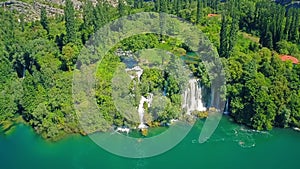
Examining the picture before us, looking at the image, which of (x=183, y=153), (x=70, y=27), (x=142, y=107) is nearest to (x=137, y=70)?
(x=142, y=107)

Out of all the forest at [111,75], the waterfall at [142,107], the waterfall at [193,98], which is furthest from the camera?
the waterfall at [193,98]

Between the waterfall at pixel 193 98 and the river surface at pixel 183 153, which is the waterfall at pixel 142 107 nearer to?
the waterfall at pixel 193 98

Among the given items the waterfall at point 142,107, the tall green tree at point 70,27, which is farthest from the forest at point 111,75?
the waterfall at point 142,107

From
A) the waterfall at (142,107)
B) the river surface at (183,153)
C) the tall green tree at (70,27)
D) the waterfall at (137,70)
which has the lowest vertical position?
the river surface at (183,153)

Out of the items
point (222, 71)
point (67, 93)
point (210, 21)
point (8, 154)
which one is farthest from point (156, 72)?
point (210, 21)

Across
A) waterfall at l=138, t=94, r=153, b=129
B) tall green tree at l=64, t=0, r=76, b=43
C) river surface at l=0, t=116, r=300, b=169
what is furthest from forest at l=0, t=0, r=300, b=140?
river surface at l=0, t=116, r=300, b=169

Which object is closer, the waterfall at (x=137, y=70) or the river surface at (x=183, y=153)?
the river surface at (x=183, y=153)

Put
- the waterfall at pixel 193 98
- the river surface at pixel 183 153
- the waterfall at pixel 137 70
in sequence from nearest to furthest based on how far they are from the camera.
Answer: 1. the river surface at pixel 183 153
2. the waterfall at pixel 193 98
3. the waterfall at pixel 137 70

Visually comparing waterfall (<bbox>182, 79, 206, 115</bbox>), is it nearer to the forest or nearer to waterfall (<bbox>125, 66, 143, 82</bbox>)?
the forest
